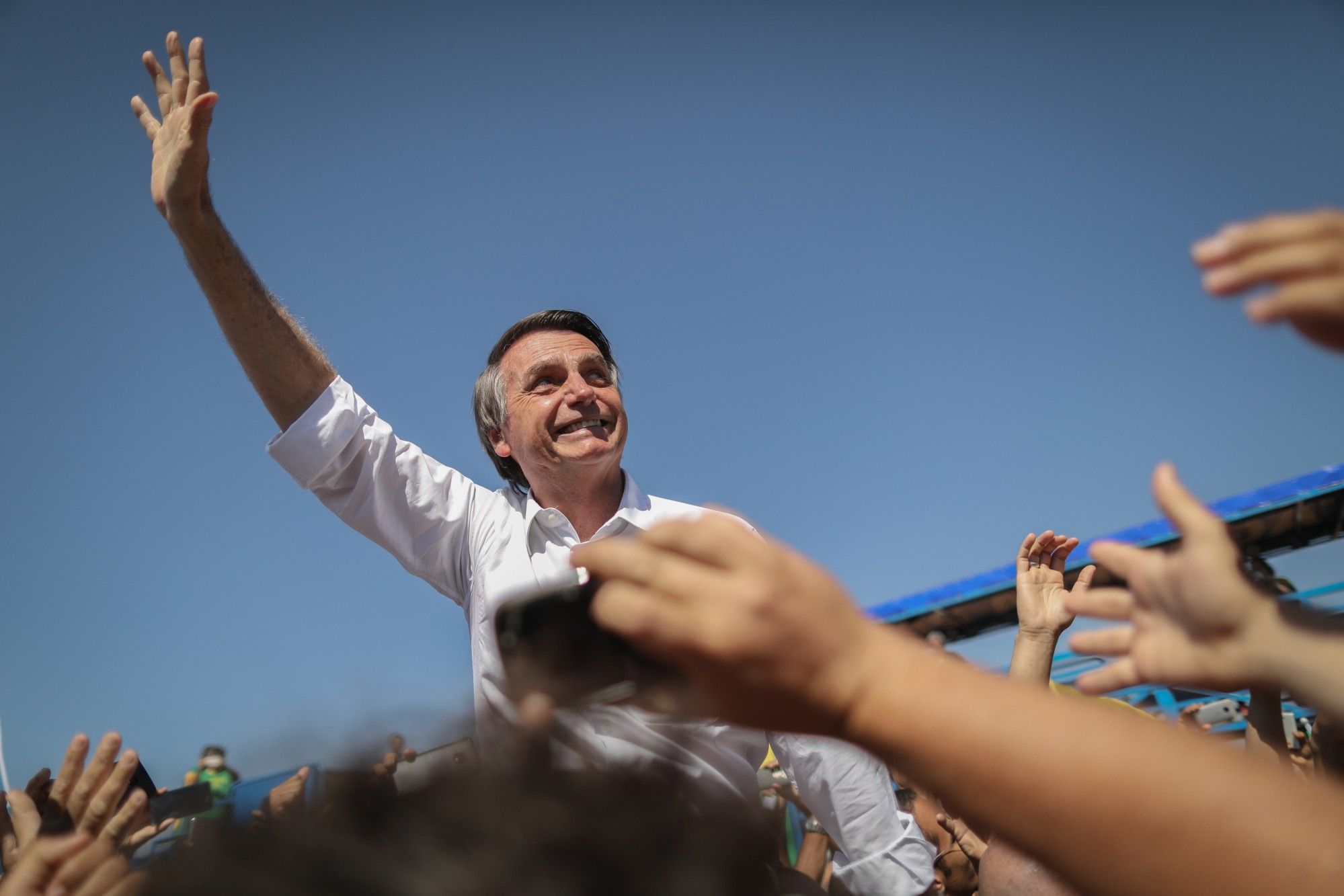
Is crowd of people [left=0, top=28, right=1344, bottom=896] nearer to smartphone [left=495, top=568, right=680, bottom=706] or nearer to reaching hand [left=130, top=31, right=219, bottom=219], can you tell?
smartphone [left=495, top=568, right=680, bottom=706]

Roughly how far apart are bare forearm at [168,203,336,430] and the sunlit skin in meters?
0.74

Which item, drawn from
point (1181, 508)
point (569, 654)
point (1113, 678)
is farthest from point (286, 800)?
point (1181, 508)

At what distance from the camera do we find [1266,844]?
60cm

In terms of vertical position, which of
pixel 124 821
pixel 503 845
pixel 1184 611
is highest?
pixel 503 845

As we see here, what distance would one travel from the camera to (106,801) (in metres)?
1.75

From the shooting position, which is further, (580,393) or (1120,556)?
(580,393)

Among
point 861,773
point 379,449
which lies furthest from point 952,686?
point 379,449

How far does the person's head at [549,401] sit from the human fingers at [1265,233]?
2206 mm

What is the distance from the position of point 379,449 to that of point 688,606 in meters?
2.24

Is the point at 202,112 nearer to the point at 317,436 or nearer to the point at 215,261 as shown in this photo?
the point at 215,261

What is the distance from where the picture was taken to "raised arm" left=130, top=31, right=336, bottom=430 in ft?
8.21

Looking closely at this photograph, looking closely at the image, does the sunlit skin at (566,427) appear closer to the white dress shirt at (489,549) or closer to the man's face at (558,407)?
the man's face at (558,407)

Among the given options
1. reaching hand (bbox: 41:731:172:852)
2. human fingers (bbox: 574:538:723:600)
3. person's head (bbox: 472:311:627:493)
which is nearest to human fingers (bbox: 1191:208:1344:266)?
human fingers (bbox: 574:538:723:600)

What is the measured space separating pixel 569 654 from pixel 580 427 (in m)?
2.21
